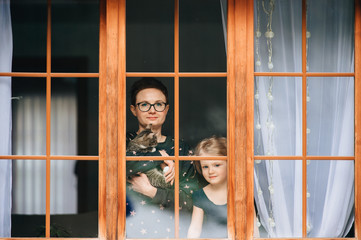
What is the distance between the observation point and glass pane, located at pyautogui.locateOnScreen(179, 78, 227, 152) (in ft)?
12.5

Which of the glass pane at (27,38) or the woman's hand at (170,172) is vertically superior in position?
the glass pane at (27,38)

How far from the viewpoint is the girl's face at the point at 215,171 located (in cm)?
383

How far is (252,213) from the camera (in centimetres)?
378

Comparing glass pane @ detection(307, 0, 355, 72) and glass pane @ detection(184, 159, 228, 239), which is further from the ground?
glass pane @ detection(307, 0, 355, 72)

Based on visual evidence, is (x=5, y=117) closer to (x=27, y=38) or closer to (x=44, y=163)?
(x=44, y=163)

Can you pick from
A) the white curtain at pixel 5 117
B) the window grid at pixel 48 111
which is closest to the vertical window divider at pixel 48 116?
the window grid at pixel 48 111

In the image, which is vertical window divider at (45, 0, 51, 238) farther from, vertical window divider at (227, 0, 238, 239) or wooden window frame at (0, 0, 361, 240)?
vertical window divider at (227, 0, 238, 239)

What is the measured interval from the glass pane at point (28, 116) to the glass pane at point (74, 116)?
0.09 m

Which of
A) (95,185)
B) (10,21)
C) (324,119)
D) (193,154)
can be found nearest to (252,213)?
(193,154)

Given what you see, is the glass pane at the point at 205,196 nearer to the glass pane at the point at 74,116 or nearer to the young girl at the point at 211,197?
the young girl at the point at 211,197

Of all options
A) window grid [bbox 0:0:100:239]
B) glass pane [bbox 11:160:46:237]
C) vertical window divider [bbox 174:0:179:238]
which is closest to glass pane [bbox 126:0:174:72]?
vertical window divider [bbox 174:0:179:238]

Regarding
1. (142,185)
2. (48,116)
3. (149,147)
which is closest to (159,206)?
(142,185)

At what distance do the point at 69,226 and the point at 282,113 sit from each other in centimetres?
189

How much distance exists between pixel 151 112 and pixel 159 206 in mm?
739
